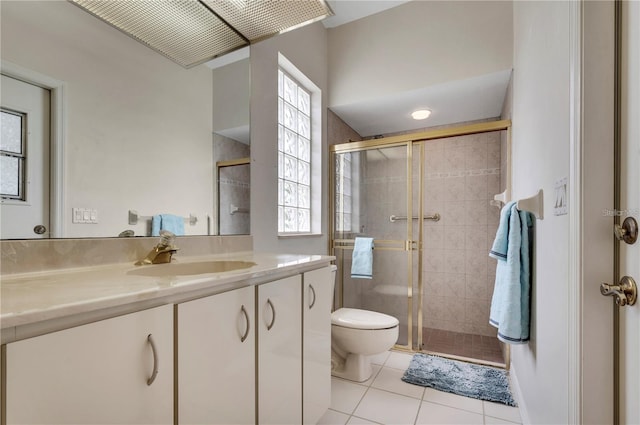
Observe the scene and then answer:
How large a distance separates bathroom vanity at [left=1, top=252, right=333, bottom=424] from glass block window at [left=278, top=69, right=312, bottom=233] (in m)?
1.04

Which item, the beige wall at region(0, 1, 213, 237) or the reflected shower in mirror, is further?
the reflected shower in mirror

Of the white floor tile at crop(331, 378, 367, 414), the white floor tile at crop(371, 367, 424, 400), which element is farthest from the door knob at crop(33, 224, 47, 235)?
the white floor tile at crop(371, 367, 424, 400)

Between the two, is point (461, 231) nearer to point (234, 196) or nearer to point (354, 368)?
point (354, 368)

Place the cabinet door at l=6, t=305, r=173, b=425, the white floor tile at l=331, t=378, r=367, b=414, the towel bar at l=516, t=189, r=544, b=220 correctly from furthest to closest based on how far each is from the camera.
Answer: the white floor tile at l=331, t=378, r=367, b=414 < the towel bar at l=516, t=189, r=544, b=220 < the cabinet door at l=6, t=305, r=173, b=425

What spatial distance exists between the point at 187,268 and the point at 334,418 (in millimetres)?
1146

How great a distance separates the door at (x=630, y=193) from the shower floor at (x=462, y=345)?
1846 millimetres

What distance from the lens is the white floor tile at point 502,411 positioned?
1.60 m

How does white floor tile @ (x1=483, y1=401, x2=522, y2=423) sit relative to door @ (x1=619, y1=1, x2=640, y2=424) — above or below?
below

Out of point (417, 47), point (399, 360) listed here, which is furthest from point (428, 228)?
point (417, 47)

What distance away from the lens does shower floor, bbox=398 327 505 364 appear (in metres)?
2.37

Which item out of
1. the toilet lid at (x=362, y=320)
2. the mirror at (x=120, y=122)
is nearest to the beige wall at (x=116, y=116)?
the mirror at (x=120, y=122)

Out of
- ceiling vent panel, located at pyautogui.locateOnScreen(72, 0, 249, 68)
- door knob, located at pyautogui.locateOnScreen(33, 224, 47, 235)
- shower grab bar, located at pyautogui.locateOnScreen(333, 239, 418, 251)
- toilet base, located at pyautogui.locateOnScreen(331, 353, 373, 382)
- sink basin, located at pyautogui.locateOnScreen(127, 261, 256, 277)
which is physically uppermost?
ceiling vent panel, located at pyautogui.locateOnScreen(72, 0, 249, 68)

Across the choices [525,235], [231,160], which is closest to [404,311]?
[525,235]

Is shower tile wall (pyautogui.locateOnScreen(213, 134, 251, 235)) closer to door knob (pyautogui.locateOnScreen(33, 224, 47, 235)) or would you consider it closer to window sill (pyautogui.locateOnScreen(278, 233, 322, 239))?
window sill (pyautogui.locateOnScreen(278, 233, 322, 239))
